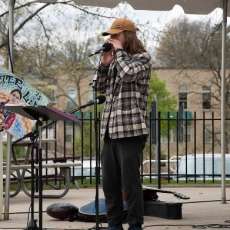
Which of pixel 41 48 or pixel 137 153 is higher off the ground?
pixel 41 48

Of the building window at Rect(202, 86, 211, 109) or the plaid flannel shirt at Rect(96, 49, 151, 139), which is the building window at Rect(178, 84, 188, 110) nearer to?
the building window at Rect(202, 86, 211, 109)

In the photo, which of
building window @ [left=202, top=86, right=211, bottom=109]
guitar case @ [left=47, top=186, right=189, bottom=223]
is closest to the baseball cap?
guitar case @ [left=47, top=186, right=189, bottom=223]

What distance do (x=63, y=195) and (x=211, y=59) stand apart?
23.2 m

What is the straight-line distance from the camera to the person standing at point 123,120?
17.4 ft

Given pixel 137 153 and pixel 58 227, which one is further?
pixel 58 227

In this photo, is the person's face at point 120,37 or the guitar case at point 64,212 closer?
the person's face at point 120,37

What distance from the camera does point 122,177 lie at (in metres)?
5.34

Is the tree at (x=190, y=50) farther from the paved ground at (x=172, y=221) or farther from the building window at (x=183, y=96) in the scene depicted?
the paved ground at (x=172, y=221)

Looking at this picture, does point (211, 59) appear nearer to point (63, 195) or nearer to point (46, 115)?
point (63, 195)

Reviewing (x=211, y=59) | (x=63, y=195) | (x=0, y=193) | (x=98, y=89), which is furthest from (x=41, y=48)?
(x=98, y=89)

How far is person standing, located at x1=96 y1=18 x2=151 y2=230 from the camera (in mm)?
5316

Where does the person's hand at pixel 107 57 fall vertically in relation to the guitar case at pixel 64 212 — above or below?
above

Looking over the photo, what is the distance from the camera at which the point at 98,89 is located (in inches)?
223

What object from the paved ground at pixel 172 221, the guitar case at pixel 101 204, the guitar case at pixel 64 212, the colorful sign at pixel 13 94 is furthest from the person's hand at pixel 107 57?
the guitar case at pixel 64 212
